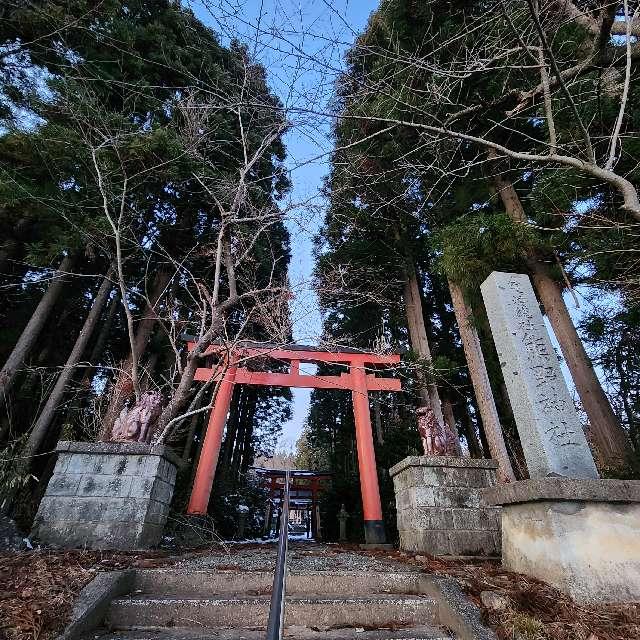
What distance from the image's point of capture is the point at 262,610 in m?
2.53

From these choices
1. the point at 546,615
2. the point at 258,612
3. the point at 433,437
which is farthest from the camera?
the point at 433,437

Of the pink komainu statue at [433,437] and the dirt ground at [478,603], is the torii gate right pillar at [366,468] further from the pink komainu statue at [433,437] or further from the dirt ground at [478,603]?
the dirt ground at [478,603]

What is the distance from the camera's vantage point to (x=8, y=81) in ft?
26.8

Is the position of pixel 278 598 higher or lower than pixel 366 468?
lower

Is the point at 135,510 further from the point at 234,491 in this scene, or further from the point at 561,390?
the point at 234,491

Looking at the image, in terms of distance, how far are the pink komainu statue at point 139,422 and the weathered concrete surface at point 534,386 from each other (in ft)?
14.8

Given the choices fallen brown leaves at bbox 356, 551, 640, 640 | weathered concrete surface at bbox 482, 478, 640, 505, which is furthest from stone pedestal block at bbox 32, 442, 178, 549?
weathered concrete surface at bbox 482, 478, 640, 505

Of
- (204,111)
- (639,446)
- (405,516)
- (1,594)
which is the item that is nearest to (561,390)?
(405,516)

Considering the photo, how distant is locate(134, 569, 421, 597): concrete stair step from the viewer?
2.89 metres

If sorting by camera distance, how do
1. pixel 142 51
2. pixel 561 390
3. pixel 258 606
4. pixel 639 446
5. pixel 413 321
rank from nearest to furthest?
1. pixel 258 606
2. pixel 561 390
3. pixel 639 446
4. pixel 142 51
5. pixel 413 321

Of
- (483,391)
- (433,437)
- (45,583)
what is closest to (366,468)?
(433,437)

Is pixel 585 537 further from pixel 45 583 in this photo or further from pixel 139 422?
pixel 139 422

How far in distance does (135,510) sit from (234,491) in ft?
31.1

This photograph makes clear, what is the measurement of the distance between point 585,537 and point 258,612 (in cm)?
233
